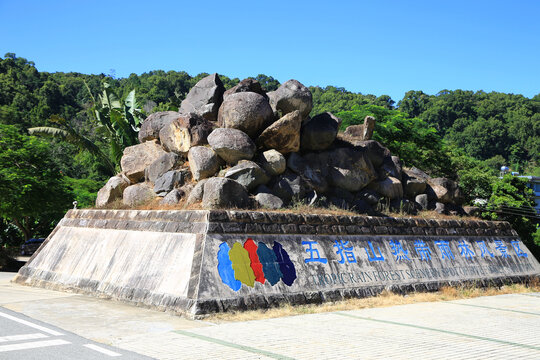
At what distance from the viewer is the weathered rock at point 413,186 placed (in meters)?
→ 16.6

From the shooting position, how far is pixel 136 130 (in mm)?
19844

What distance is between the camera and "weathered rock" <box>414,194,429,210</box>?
16562 millimetres

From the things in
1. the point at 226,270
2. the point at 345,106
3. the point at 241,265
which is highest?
the point at 345,106

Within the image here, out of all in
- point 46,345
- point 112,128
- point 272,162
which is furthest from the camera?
point 112,128

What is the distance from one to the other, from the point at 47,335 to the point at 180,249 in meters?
3.44

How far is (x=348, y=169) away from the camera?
1457 centimetres

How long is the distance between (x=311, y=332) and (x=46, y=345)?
391 centimetres

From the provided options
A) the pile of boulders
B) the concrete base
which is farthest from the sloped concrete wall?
the pile of boulders

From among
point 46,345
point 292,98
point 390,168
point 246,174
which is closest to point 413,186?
point 390,168

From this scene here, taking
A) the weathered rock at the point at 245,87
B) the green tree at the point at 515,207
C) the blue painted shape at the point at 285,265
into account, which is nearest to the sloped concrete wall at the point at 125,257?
the blue painted shape at the point at 285,265

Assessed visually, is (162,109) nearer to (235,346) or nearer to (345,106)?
(345,106)

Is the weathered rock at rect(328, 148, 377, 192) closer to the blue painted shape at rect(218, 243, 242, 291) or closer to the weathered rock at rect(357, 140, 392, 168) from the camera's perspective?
the weathered rock at rect(357, 140, 392, 168)

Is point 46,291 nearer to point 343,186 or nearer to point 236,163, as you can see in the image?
point 236,163

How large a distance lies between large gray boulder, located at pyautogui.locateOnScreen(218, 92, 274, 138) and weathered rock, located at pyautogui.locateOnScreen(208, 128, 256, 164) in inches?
15.2
